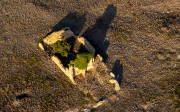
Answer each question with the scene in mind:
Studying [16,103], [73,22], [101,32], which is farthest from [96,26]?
[16,103]

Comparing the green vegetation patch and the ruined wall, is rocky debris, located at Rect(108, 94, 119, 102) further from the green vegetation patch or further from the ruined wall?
the ruined wall

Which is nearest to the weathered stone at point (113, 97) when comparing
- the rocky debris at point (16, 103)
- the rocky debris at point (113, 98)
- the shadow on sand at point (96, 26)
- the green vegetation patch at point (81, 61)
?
the rocky debris at point (113, 98)

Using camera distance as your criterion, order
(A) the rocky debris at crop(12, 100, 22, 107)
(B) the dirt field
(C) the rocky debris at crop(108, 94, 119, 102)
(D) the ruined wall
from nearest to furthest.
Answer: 1. (A) the rocky debris at crop(12, 100, 22, 107)
2. (B) the dirt field
3. (C) the rocky debris at crop(108, 94, 119, 102)
4. (D) the ruined wall

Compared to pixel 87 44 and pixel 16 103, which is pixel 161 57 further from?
pixel 16 103

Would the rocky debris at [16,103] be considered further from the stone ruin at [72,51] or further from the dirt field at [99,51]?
the stone ruin at [72,51]

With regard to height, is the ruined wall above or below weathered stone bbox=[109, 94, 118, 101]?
above

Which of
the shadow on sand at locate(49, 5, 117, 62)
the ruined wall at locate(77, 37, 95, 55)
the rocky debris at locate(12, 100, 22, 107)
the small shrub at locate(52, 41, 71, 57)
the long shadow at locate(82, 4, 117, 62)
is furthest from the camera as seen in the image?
the shadow on sand at locate(49, 5, 117, 62)

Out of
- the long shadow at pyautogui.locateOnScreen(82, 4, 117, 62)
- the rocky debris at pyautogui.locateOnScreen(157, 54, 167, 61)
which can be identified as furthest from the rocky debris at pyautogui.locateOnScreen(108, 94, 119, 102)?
the rocky debris at pyautogui.locateOnScreen(157, 54, 167, 61)
